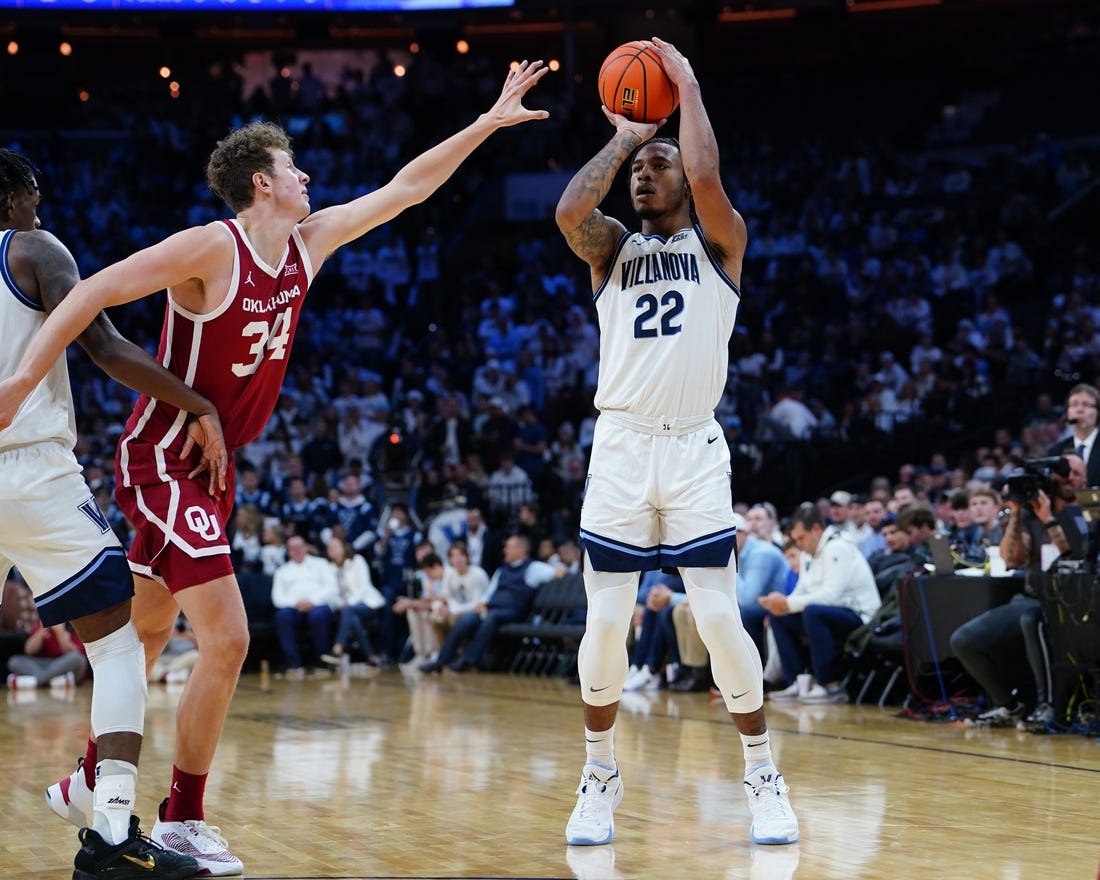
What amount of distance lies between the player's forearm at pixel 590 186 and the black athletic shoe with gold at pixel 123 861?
252 centimetres

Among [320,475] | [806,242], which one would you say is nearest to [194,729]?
[320,475]

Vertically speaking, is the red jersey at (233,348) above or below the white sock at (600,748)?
above

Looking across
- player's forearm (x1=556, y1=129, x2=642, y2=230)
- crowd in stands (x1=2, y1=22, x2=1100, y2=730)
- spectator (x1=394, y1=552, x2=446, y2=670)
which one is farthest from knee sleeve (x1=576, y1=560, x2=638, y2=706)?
spectator (x1=394, y1=552, x2=446, y2=670)

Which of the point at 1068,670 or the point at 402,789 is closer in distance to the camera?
the point at 402,789

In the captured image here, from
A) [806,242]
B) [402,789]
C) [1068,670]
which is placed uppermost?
[806,242]

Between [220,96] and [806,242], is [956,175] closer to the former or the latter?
[806,242]

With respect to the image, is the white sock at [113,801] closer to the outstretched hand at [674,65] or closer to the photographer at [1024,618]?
the outstretched hand at [674,65]

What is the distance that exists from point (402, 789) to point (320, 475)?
34.4ft

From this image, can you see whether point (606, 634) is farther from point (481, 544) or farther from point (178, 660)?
point (481, 544)

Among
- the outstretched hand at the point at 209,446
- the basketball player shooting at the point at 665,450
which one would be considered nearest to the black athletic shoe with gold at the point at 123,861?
the outstretched hand at the point at 209,446

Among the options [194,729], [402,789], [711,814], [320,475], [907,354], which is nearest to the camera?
[194,729]

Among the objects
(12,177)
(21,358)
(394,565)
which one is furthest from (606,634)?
(394,565)

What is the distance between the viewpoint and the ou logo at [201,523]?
4.64 meters

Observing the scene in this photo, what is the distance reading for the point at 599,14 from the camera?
85.1 feet
